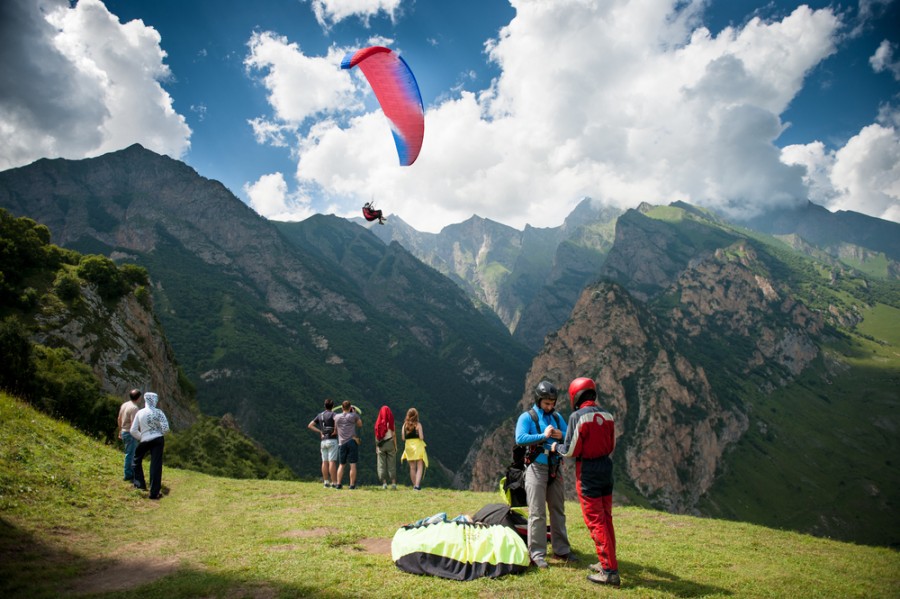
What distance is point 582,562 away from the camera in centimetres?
777

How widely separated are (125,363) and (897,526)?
177333mm

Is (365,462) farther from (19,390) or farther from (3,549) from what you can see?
(3,549)

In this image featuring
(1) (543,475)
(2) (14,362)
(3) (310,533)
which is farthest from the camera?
(2) (14,362)

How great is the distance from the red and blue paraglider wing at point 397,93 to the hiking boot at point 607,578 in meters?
13.8

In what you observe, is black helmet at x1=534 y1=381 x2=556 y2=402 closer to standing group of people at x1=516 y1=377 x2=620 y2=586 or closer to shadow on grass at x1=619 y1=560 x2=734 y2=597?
standing group of people at x1=516 y1=377 x2=620 y2=586

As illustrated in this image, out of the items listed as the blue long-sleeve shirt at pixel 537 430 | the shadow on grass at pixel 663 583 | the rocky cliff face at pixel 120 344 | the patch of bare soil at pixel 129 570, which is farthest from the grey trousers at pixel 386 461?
the rocky cliff face at pixel 120 344

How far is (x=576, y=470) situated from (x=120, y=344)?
132 feet

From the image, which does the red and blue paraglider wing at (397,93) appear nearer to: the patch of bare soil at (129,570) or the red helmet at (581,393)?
the red helmet at (581,393)

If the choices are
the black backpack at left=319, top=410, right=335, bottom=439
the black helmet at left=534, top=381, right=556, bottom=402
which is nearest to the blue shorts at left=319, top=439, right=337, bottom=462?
the black backpack at left=319, top=410, right=335, bottom=439

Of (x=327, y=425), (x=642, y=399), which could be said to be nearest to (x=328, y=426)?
(x=327, y=425)

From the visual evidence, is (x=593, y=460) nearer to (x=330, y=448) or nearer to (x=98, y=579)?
(x=98, y=579)

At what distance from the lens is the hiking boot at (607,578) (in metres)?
6.62

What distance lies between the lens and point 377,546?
841 centimetres

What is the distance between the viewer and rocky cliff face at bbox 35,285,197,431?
30.1 m
